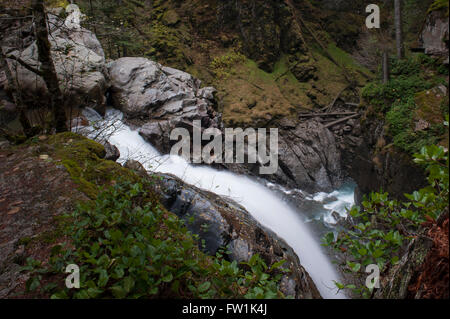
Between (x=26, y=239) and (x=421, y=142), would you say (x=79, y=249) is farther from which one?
(x=421, y=142)

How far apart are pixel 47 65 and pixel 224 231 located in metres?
4.08

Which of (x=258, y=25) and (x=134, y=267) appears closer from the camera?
(x=134, y=267)

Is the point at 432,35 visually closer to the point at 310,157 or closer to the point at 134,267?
the point at 310,157

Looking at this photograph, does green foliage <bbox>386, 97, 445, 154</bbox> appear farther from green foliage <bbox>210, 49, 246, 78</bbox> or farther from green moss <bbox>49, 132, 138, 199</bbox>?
green foliage <bbox>210, 49, 246, 78</bbox>

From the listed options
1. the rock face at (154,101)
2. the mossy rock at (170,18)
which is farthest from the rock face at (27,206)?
the mossy rock at (170,18)

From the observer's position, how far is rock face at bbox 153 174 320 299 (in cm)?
444

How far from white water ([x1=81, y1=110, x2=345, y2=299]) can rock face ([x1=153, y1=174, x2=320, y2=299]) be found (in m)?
2.54

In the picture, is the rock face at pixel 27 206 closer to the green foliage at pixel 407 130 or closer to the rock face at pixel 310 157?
the green foliage at pixel 407 130

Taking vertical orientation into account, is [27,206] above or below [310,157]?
above

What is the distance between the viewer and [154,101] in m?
11.6

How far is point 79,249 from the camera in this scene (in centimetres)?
174

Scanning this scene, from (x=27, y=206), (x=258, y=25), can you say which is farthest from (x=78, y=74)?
(x=258, y=25)

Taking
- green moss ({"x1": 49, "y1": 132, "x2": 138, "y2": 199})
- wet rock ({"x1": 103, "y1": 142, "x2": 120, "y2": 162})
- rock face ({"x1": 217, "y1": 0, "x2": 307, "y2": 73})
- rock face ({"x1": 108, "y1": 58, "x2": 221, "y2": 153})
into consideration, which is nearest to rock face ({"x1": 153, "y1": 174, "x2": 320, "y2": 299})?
green moss ({"x1": 49, "y1": 132, "x2": 138, "y2": 199})

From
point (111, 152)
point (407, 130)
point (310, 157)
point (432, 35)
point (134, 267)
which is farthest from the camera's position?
→ point (310, 157)
